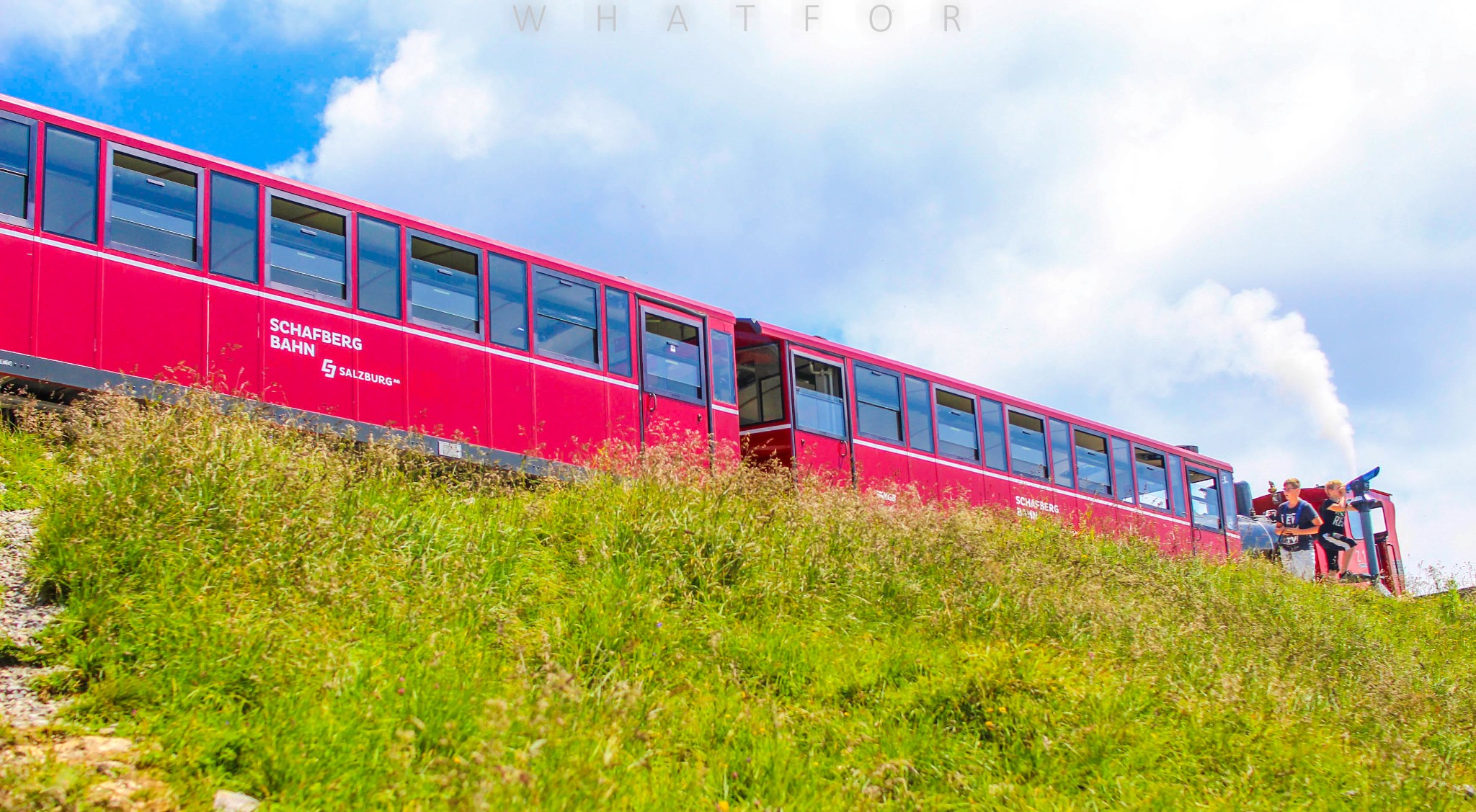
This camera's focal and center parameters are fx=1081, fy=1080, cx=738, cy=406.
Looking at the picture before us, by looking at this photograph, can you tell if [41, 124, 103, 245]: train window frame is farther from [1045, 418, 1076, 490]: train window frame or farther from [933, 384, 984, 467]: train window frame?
[1045, 418, 1076, 490]: train window frame

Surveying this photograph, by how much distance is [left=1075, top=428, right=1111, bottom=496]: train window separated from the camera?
19359mm

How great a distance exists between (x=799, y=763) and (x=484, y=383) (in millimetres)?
7383

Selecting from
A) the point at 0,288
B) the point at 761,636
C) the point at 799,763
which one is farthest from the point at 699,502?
the point at 0,288

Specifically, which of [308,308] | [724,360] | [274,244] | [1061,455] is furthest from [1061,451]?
[274,244]

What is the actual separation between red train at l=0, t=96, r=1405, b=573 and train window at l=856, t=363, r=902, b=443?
0.03 m

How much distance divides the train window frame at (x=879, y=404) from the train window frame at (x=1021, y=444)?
8.79 ft

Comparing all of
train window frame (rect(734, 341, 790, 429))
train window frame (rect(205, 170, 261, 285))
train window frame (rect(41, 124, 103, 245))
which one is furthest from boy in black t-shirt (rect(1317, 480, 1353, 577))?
train window frame (rect(41, 124, 103, 245))

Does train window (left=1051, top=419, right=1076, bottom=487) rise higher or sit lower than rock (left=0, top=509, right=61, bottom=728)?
higher

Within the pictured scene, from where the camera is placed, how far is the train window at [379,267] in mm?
10633

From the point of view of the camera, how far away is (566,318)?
488 inches

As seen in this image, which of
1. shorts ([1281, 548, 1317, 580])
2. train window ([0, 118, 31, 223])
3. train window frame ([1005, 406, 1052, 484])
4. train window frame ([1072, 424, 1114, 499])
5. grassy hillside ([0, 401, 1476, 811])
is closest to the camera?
grassy hillside ([0, 401, 1476, 811])

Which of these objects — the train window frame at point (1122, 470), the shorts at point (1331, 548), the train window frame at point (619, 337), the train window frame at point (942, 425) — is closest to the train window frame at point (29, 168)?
the train window frame at point (619, 337)

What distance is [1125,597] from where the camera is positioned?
9.10m

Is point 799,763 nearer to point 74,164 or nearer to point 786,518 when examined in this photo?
point 786,518
